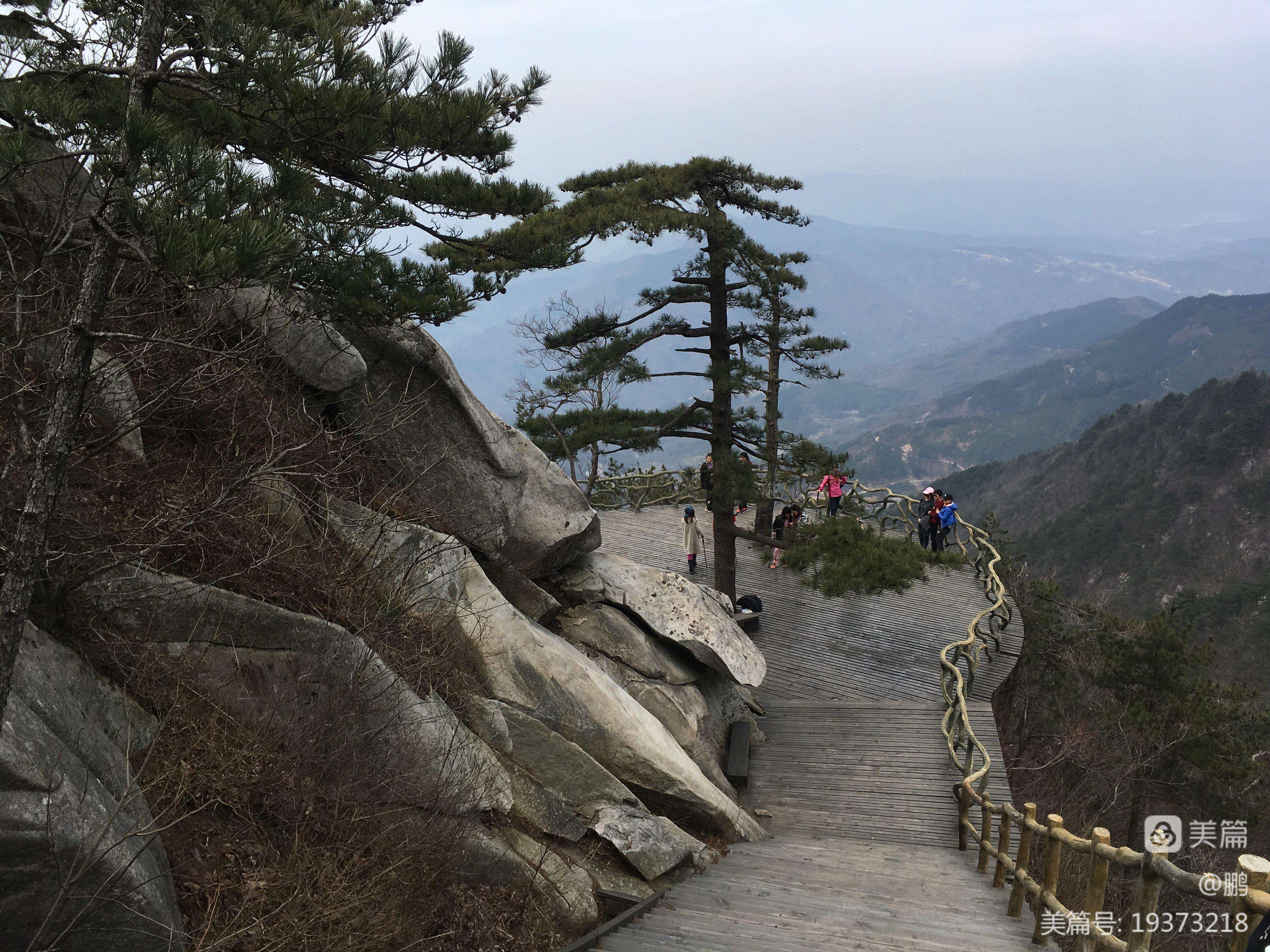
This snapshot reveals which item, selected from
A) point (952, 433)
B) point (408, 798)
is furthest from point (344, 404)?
point (952, 433)

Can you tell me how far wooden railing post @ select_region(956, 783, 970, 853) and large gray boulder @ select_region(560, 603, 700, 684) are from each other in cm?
363

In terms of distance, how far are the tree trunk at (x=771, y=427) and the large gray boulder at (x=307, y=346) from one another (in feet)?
25.0

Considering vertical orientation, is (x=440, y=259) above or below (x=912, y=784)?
above

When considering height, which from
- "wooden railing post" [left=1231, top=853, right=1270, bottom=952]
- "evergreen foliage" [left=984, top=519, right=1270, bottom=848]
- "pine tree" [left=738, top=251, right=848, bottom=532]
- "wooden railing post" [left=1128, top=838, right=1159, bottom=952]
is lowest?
"evergreen foliage" [left=984, top=519, right=1270, bottom=848]

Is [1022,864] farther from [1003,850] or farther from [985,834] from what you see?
[985,834]

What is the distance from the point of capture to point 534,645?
8031mm

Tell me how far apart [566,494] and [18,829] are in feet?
25.5

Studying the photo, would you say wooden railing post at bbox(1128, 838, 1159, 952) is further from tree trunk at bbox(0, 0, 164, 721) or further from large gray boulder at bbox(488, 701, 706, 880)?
tree trunk at bbox(0, 0, 164, 721)

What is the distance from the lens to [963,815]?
927 cm

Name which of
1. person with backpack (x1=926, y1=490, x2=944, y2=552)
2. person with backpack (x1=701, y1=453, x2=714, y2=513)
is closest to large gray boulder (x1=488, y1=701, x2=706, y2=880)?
person with backpack (x1=701, y1=453, x2=714, y2=513)

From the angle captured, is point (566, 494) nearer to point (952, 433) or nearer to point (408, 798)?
point (408, 798)

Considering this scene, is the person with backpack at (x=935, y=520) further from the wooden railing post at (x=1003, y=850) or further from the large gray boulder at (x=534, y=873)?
the large gray boulder at (x=534, y=873)

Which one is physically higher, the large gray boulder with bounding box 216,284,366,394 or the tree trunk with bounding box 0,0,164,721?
the large gray boulder with bounding box 216,284,366,394

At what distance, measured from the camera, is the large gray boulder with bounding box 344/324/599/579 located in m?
8.84
